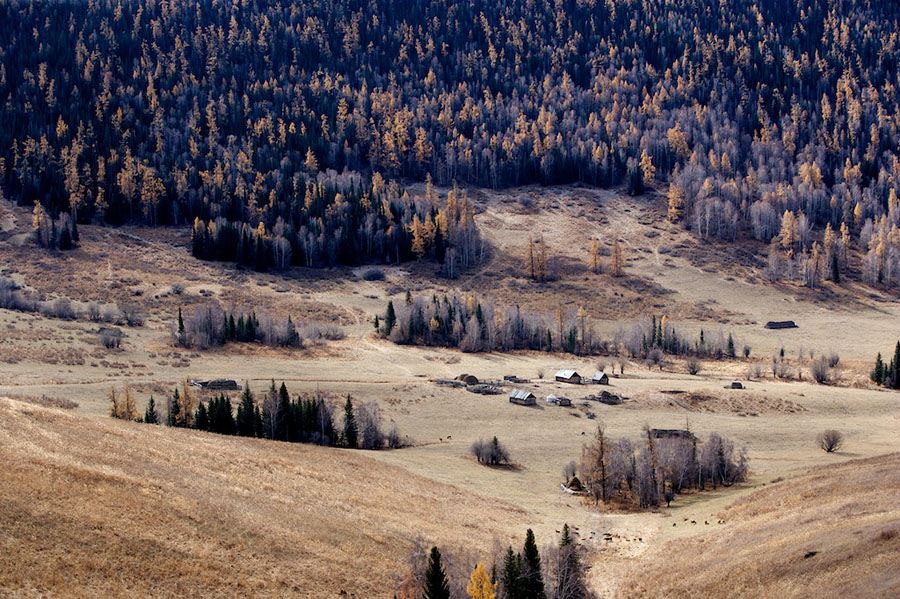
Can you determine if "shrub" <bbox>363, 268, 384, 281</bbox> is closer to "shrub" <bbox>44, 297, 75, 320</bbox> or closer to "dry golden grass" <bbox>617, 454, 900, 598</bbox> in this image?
"shrub" <bbox>44, 297, 75, 320</bbox>

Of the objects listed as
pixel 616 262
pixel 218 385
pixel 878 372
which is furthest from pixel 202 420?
pixel 616 262

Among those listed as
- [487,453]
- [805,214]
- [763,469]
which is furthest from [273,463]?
[805,214]

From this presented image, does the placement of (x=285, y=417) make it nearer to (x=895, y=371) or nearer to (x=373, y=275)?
(x=895, y=371)

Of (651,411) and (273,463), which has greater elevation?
(273,463)

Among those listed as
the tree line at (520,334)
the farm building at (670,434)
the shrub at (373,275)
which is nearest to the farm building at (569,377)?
the tree line at (520,334)

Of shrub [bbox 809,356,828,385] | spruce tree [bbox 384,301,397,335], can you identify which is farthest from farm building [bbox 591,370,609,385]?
spruce tree [bbox 384,301,397,335]

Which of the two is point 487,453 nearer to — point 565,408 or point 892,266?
point 565,408
